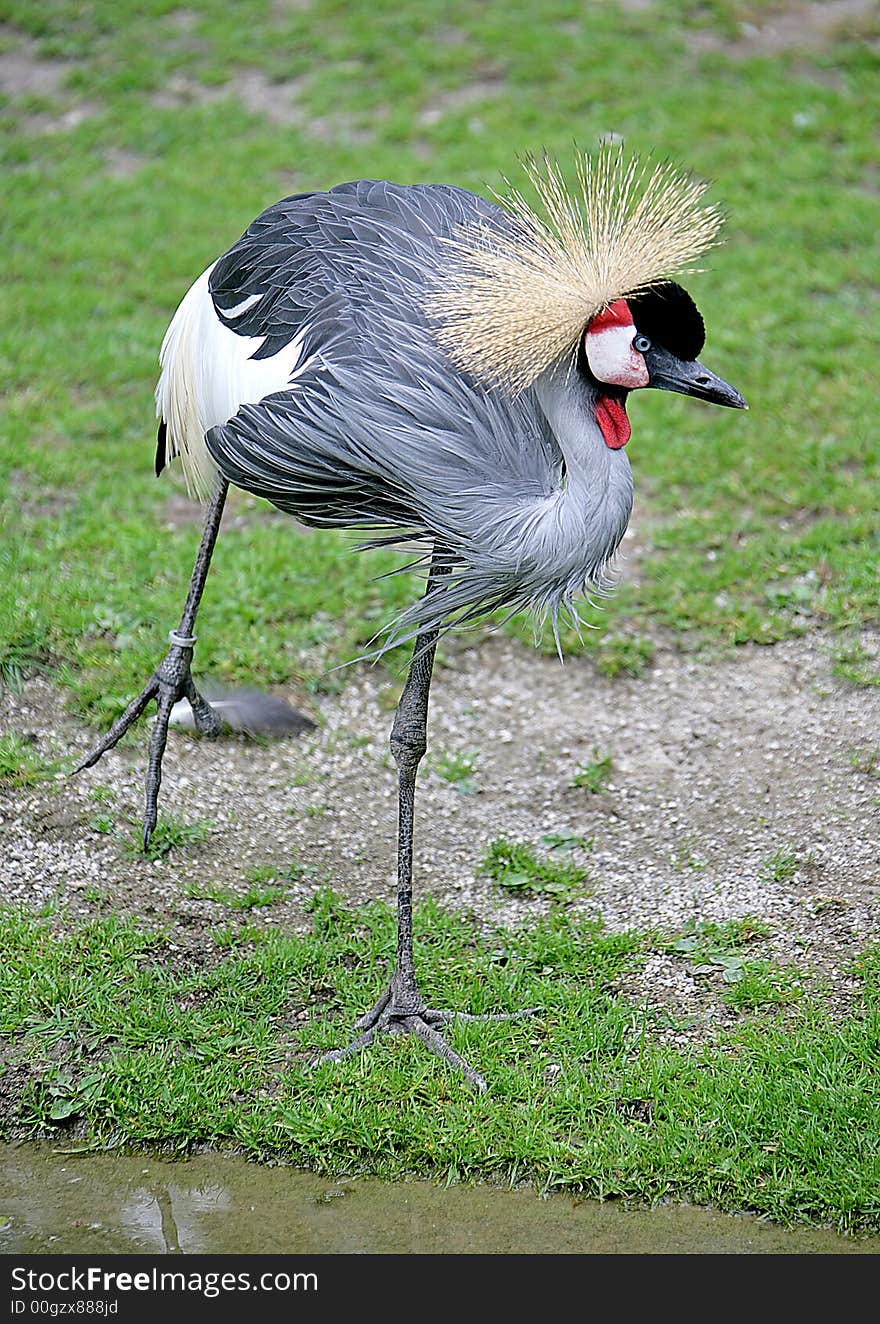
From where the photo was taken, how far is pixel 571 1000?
355cm

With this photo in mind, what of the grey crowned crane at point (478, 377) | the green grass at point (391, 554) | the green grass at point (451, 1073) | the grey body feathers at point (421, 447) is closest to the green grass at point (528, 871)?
the green grass at point (391, 554)

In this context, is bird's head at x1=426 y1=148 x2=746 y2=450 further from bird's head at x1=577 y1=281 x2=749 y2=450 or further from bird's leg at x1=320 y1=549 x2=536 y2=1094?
bird's leg at x1=320 y1=549 x2=536 y2=1094

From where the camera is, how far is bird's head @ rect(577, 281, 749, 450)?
279 cm

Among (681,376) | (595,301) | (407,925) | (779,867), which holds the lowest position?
(779,867)

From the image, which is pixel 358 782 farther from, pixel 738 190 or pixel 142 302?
pixel 738 190

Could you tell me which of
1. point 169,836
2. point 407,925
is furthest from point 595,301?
point 169,836

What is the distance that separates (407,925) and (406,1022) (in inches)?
10.4

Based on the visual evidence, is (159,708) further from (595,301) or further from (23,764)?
(595,301)

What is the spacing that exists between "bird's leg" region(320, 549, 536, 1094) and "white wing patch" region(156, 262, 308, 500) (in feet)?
2.36

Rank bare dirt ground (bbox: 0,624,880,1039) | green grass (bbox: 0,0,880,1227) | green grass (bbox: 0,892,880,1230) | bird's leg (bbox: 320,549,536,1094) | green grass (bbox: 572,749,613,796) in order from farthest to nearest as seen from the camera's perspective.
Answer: green grass (bbox: 572,749,613,796) → bare dirt ground (bbox: 0,624,880,1039) → bird's leg (bbox: 320,549,536,1094) → green grass (bbox: 0,0,880,1227) → green grass (bbox: 0,892,880,1230)

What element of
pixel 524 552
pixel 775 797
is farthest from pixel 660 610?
pixel 524 552

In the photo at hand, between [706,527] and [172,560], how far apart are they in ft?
6.74

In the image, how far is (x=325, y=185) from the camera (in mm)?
7465

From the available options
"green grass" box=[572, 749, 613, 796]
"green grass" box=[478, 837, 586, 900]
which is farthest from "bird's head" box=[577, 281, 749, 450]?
"green grass" box=[572, 749, 613, 796]
